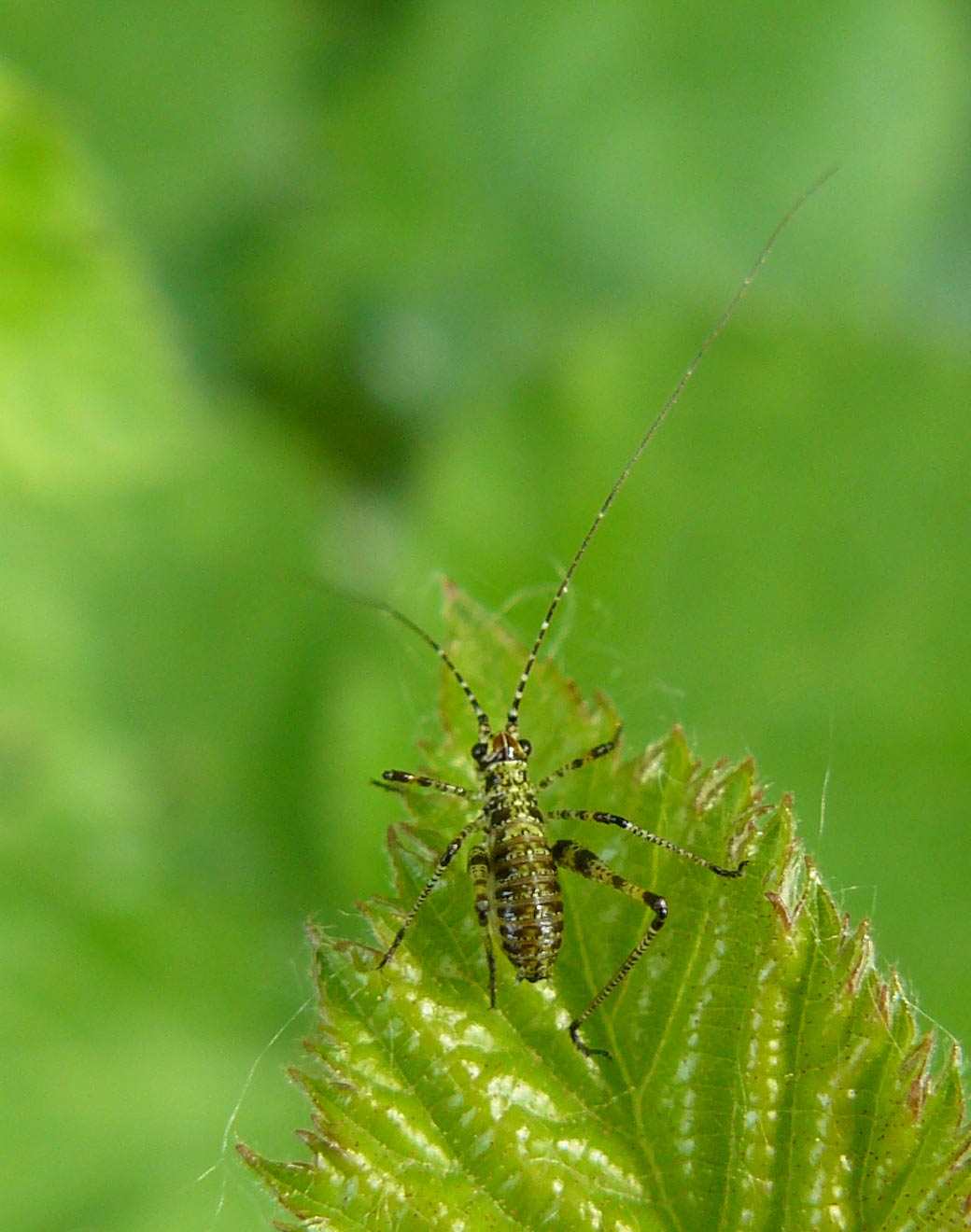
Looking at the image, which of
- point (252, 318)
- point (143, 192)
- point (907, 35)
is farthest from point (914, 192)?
point (143, 192)

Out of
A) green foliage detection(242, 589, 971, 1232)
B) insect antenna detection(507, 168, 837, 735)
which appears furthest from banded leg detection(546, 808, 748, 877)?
insect antenna detection(507, 168, 837, 735)

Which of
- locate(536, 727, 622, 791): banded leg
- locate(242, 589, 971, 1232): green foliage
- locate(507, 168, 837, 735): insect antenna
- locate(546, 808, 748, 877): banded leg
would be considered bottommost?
locate(242, 589, 971, 1232): green foliage

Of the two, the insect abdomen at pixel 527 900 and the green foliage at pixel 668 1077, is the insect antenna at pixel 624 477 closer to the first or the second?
the insect abdomen at pixel 527 900

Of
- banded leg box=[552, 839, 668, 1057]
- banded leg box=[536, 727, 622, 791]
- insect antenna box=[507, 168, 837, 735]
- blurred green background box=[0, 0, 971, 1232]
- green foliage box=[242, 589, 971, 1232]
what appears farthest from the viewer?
blurred green background box=[0, 0, 971, 1232]

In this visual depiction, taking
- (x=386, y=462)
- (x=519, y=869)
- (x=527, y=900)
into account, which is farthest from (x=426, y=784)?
(x=386, y=462)

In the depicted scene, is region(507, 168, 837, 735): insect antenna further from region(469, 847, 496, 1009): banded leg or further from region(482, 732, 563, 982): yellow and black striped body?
region(469, 847, 496, 1009): banded leg

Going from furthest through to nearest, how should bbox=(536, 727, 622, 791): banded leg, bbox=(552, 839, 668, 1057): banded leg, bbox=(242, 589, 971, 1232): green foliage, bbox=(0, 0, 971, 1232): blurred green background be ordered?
bbox=(0, 0, 971, 1232): blurred green background < bbox=(536, 727, 622, 791): banded leg < bbox=(552, 839, 668, 1057): banded leg < bbox=(242, 589, 971, 1232): green foliage

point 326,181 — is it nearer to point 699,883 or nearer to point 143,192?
point 143,192
